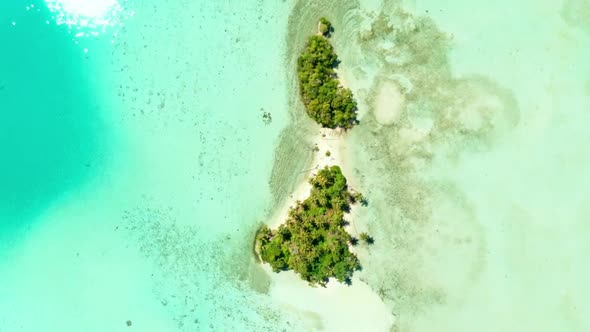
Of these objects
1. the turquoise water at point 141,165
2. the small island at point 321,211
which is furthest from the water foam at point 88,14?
the small island at point 321,211

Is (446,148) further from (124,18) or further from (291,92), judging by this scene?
(124,18)

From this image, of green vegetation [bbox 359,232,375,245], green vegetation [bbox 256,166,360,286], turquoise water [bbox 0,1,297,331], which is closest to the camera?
green vegetation [bbox 256,166,360,286]

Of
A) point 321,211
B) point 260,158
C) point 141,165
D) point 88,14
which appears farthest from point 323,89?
point 88,14

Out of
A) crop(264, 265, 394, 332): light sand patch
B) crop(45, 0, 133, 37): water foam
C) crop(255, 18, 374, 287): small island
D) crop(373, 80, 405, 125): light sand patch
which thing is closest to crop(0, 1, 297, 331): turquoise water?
crop(45, 0, 133, 37): water foam

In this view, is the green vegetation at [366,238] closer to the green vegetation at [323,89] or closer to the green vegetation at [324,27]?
the green vegetation at [323,89]

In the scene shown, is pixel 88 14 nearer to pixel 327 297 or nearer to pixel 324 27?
pixel 324 27

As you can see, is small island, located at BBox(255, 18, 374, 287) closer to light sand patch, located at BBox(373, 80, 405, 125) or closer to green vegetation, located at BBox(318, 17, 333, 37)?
green vegetation, located at BBox(318, 17, 333, 37)

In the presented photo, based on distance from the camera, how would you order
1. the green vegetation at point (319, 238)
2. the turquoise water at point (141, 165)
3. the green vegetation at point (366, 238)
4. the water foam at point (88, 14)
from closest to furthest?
the green vegetation at point (319, 238) → the green vegetation at point (366, 238) → the turquoise water at point (141, 165) → the water foam at point (88, 14)
